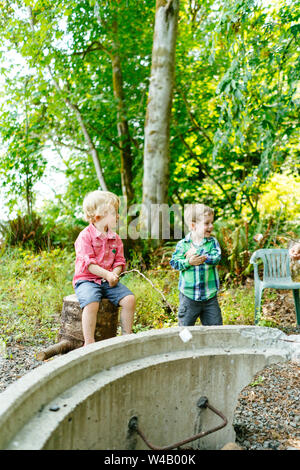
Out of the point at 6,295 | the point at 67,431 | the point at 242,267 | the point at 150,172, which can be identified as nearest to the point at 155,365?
the point at 67,431

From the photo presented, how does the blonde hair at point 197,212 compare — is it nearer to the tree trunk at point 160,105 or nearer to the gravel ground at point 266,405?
the gravel ground at point 266,405

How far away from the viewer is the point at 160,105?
605 cm

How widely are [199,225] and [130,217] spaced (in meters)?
3.86

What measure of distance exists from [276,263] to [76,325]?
2.45 m

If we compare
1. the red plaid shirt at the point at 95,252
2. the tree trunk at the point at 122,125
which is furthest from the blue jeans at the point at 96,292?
the tree trunk at the point at 122,125

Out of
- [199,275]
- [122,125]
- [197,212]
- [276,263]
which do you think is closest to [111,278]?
[199,275]

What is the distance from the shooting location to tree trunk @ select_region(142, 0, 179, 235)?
5926 millimetres

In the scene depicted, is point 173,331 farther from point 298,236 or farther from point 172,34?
point 172,34

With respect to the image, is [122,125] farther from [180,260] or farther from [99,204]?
[180,260]

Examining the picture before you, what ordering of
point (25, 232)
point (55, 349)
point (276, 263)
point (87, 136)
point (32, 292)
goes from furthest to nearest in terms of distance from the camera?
→ point (87, 136)
point (25, 232)
point (32, 292)
point (276, 263)
point (55, 349)

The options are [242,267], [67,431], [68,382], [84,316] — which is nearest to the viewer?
[67,431]

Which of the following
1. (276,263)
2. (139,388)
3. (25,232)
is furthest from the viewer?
(25,232)

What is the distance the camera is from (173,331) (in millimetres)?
2068

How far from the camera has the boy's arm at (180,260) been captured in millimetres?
2843
